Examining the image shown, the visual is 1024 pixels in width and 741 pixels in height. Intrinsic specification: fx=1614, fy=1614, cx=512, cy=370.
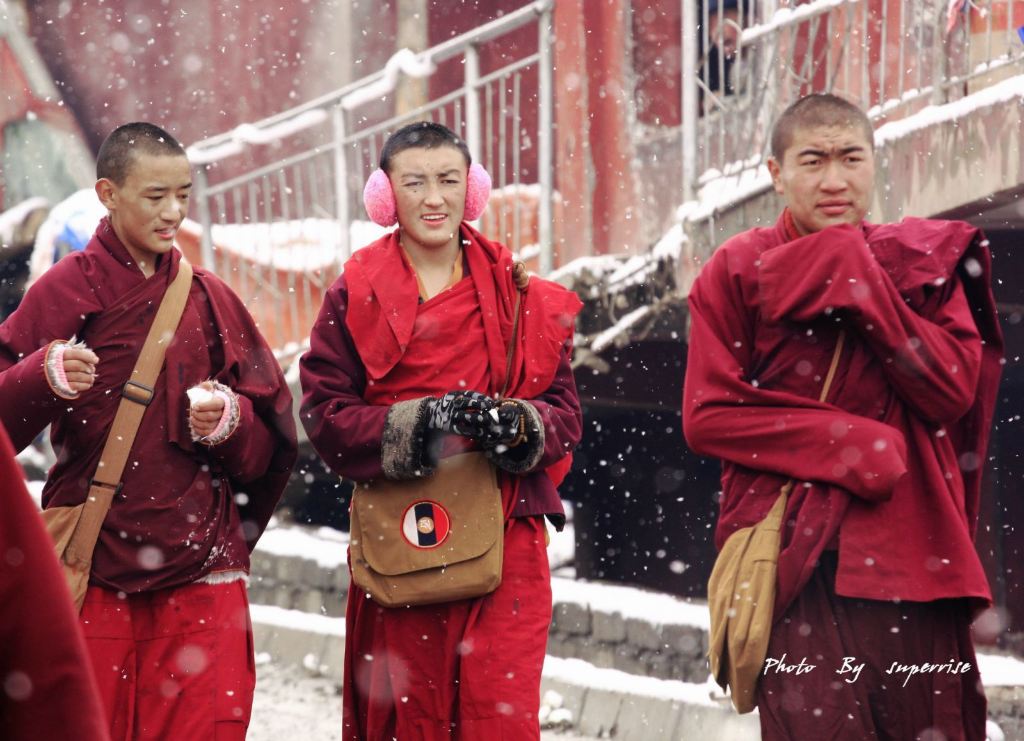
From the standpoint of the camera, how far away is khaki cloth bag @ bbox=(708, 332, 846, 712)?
3.59 meters

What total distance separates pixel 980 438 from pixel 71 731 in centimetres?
270

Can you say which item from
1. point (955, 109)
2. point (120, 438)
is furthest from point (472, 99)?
point (120, 438)

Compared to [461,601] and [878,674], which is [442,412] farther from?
[878,674]

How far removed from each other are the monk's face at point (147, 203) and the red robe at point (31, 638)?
2.71 metres

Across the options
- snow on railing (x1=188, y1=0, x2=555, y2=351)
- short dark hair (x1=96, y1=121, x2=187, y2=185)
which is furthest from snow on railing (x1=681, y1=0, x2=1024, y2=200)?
short dark hair (x1=96, y1=121, x2=187, y2=185)

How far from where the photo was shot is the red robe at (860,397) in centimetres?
351

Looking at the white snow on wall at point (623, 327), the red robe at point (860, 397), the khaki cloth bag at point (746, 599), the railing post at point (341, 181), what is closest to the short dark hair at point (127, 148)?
the red robe at point (860, 397)

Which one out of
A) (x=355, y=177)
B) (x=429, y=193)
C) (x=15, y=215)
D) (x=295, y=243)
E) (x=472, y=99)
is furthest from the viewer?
(x=15, y=215)

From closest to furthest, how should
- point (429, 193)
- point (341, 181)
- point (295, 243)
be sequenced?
1. point (429, 193)
2. point (341, 181)
3. point (295, 243)

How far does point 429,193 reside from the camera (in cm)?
410

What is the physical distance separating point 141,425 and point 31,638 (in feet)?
8.56

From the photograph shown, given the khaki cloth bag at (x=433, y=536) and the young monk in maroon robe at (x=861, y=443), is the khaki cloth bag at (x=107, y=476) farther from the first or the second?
the young monk in maroon robe at (x=861, y=443)

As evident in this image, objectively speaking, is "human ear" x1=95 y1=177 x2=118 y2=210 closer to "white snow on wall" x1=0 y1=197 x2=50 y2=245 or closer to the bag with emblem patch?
the bag with emblem patch

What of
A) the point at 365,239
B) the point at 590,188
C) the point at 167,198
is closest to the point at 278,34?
the point at 365,239
